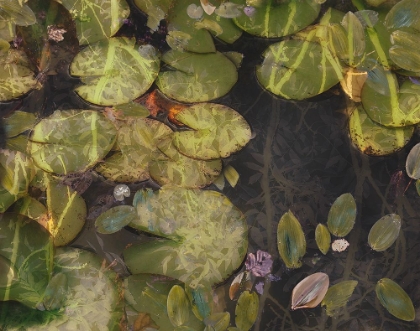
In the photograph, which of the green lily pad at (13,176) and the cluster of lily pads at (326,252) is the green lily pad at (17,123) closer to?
the green lily pad at (13,176)

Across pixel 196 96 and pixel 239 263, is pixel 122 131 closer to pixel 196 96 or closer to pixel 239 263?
pixel 196 96

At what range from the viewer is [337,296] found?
0.72 metres

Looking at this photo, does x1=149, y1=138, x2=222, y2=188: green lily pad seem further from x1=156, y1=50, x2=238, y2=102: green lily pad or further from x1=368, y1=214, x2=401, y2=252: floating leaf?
x1=368, y1=214, x2=401, y2=252: floating leaf

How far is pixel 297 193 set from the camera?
734mm

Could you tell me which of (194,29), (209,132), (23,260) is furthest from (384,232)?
(23,260)

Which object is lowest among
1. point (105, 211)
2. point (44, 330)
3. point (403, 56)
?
point (44, 330)

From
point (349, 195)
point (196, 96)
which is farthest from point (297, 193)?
point (196, 96)

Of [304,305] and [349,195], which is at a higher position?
[349,195]

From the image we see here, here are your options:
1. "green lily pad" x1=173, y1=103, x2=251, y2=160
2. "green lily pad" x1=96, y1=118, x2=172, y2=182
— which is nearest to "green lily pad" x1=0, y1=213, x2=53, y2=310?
"green lily pad" x1=96, y1=118, x2=172, y2=182

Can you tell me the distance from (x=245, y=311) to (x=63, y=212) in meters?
0.28

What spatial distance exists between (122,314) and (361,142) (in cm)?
41

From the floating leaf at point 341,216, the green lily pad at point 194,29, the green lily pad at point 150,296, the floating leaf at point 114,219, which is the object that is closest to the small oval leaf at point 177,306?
the green lily pad at point 150,296

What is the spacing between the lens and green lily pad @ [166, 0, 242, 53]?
28.5 inches

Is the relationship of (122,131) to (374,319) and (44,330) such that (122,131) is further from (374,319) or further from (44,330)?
(374,319)
